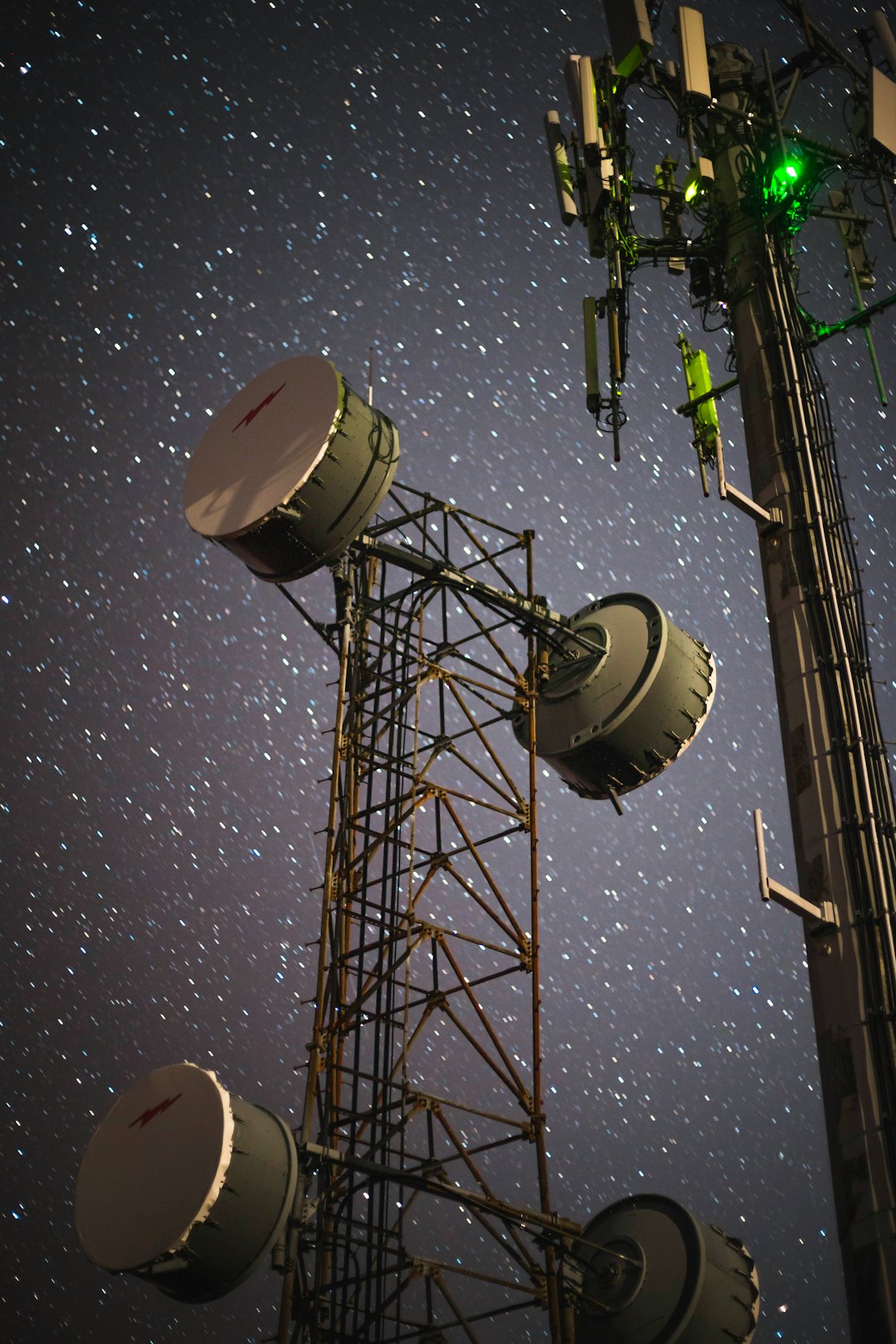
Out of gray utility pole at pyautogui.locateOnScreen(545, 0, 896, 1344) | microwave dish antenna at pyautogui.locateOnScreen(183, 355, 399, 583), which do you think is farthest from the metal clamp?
microwave dish antenna at pyautogui.locateOnScreen(183, 355, 399, 583)

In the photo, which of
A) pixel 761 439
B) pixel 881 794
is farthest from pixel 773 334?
pixel 881 794

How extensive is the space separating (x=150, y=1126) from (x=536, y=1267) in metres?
5.20

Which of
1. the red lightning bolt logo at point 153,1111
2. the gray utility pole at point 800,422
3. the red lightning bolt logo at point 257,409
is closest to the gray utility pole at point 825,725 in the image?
the gray utility pole at point 800,422

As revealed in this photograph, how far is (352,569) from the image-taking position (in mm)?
20688

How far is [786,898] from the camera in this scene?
535 inches

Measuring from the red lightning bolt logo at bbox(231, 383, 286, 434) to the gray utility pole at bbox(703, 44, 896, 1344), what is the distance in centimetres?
625

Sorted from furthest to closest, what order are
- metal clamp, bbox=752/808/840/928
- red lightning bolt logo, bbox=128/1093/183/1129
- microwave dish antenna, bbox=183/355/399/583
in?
microwave dish antenna, bbox=183/355/399/583, red lightning bolt logo, bbox=128/1093/183/1129, metal clamp, bbox=752/808/840/928

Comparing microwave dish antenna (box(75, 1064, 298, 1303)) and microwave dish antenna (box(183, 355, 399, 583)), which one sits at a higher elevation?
Answer: microwave dish antenna (box(183, 355, 399, 583))

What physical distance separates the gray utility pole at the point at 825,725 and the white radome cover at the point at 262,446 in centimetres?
556

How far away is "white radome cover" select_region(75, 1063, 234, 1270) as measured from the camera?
1455 centimetres

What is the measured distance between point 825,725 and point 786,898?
263 centimetres

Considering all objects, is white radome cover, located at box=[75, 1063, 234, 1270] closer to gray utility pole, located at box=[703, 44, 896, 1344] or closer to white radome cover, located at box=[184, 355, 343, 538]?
gray utility pole, located at box=[703, 44, 896, 1344]

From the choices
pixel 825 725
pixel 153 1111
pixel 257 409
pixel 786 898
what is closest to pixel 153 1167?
pixel 153 1111

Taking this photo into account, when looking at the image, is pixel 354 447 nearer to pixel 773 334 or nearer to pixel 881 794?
pixel 773 334
